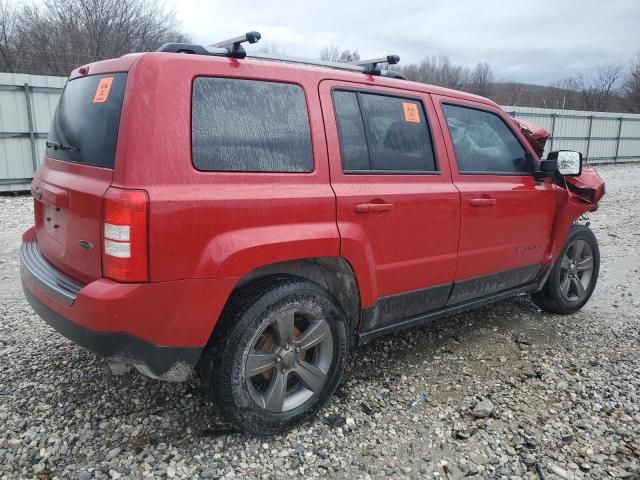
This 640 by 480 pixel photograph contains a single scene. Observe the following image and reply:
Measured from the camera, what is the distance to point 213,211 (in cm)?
219

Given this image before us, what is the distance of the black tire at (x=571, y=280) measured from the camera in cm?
→ 421

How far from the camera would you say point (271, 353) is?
99.0 inches

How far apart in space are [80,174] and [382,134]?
63.2 inches

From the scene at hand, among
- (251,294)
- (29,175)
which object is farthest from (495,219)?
(29,175)

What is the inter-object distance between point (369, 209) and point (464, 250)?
3.01 ft

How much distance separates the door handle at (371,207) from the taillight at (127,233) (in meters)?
1.10

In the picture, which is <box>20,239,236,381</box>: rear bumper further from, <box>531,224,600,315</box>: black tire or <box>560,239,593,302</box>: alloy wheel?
<box>560,239,593,302</box>: alloy wheel

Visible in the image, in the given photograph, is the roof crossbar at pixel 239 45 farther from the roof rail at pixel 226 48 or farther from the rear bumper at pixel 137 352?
the rear bumper at pixel 137 352

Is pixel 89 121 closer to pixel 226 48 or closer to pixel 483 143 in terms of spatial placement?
pixel 226 48

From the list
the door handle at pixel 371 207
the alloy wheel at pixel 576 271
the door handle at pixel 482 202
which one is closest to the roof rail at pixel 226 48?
the door handle at pixel 371 207

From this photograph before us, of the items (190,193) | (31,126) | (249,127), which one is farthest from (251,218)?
(31,126)

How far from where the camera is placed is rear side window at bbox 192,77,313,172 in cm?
225

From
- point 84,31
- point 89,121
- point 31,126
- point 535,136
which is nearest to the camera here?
point 89,121

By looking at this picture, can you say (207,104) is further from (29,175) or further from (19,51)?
(19,51)
